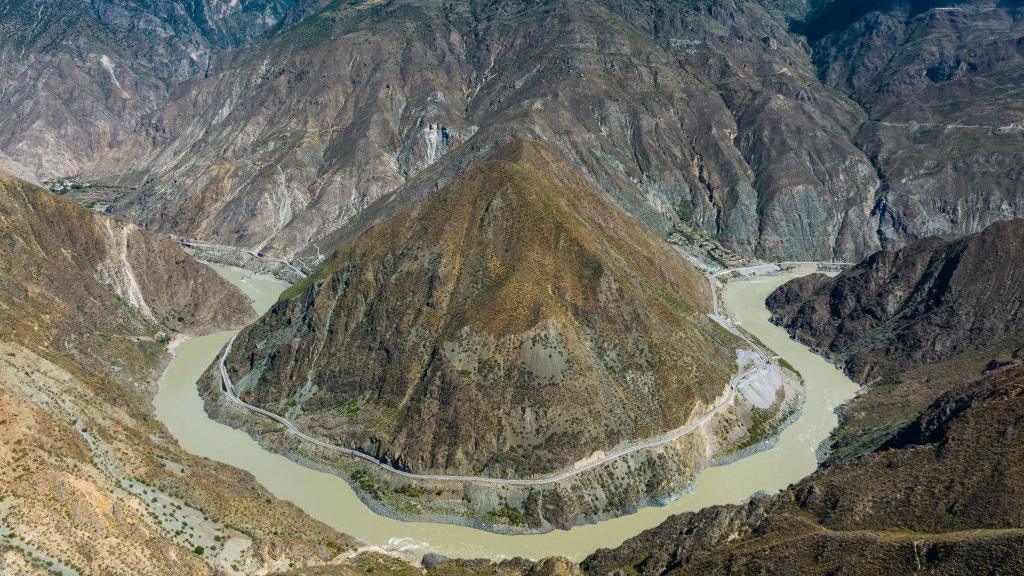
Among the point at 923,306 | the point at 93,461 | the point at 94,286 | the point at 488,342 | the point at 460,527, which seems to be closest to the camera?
the point at 93,461

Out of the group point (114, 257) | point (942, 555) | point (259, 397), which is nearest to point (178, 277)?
point (114, 257)

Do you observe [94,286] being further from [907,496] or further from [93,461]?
[907,496]

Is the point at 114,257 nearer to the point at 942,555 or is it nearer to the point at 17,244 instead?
the point at 17,244

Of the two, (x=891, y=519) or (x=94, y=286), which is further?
(x=94, y=286)

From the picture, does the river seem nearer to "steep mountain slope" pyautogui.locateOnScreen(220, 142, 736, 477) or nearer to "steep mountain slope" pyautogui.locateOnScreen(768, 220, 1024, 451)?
"steep mountain slope" pyautogui.locateOnScreen(768, 220, 1024, 451)

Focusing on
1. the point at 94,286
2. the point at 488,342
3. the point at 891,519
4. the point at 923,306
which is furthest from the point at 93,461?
the point at 923,306

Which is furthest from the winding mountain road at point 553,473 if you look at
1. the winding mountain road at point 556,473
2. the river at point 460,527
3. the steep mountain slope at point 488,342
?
the river at point 460,527

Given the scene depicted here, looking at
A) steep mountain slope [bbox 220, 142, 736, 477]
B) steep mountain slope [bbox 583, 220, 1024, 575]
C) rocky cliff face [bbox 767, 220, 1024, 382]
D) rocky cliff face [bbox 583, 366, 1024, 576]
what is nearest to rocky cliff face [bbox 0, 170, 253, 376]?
steep mountain slope [bbox 220, 142, 736, 477]
